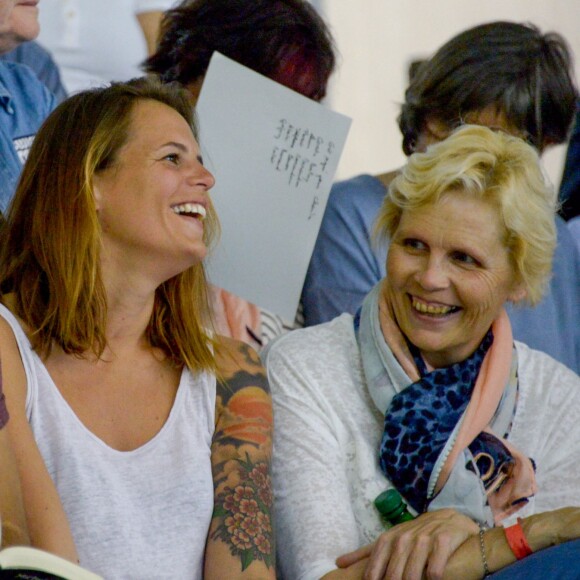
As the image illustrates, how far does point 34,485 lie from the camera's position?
1.72 meters

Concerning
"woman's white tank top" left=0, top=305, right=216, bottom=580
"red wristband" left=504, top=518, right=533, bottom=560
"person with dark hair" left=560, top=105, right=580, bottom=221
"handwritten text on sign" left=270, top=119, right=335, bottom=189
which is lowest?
"woman's white tank top" left=0, top=305, right=216, bottom=580

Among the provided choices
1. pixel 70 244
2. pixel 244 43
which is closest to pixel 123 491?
pixel 70 244

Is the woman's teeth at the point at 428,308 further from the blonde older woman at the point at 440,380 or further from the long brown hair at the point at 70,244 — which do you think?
the long brown hair at the point at 70,244

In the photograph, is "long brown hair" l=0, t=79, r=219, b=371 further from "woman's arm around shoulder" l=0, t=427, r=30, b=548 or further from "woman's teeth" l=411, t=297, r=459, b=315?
"woman's teeth" l=411, t=297, r=459, b=315

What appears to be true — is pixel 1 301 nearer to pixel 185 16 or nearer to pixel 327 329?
pixel 327 329

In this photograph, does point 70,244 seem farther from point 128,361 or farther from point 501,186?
point 501,186

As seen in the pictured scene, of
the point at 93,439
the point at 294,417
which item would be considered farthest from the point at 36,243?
the point at 294,417

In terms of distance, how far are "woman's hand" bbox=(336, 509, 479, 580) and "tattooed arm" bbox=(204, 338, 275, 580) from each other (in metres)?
0.17

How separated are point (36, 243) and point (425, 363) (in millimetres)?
766

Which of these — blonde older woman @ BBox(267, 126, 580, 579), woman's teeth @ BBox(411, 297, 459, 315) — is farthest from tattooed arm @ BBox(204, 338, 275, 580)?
woman's teeth @ BBox(411, 297, 459, 315)

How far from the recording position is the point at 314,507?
2029mm

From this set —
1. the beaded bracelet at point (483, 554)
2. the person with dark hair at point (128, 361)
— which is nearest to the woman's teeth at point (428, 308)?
the person with dark hair at point (128, 361)

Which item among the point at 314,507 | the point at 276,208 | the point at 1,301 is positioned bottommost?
the point at 314,507

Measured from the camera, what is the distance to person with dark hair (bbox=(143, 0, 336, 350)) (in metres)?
2.62
